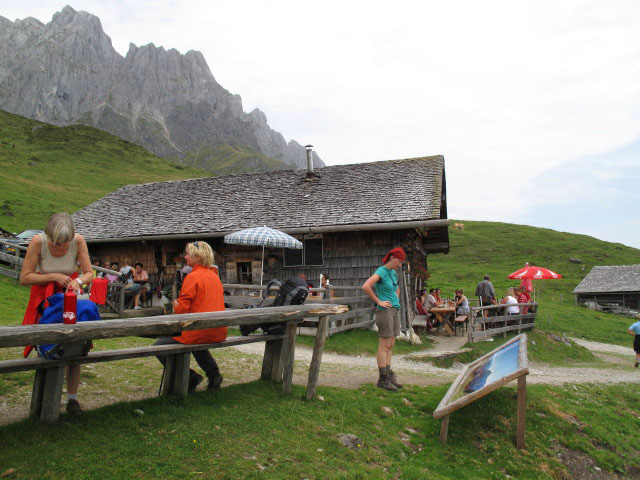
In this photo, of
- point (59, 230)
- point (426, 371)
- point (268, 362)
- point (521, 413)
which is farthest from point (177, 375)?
point (426, 371)

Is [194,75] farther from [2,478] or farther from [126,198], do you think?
[2,478]

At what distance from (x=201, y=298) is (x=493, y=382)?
3.15 meters

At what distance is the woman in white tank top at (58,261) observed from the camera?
154 inches

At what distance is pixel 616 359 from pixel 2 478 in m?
17.3

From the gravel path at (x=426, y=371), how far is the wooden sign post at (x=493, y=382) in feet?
5.64

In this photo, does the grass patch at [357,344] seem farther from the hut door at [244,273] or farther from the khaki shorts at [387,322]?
the khaki shorts at [387,322]

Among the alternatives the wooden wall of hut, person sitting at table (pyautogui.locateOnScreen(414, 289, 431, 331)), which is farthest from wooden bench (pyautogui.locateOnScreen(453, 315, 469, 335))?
the wooden wall of hut

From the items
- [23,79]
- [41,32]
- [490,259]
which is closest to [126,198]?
[490,259]

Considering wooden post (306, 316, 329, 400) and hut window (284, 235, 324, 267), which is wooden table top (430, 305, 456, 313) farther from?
wooden post (306, 316, 329, 400)

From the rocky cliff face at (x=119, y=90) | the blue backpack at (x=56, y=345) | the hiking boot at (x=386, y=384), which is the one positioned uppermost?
the rocky cliff face at (x=119, y=90)

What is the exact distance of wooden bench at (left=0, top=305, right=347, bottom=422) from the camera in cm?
329

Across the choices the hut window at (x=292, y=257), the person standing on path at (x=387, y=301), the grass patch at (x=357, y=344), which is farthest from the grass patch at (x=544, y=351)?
the hut window at (x=292, y=257)

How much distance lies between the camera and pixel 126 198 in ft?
69.5

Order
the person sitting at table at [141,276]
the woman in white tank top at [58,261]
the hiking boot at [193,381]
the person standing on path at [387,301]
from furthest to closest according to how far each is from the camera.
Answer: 1. the person sitting at table at [141,276]
2. the person standing on path at [387,301]
3. the hiking boot at [193,381]
4. the woman in white tank top at [58,261]
